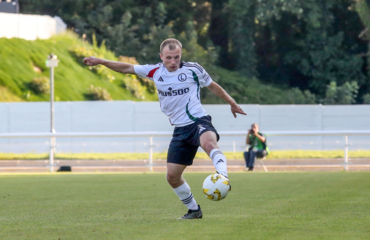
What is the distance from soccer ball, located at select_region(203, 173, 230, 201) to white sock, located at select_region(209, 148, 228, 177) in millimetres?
82

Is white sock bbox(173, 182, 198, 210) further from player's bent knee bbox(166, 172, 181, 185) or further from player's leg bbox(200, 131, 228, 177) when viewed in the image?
player's leg bbox(200, 131, 228, 177)

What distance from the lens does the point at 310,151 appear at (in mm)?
19875

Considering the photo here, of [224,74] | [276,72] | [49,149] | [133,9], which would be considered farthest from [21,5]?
[49,149]

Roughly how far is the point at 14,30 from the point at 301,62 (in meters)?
21.4

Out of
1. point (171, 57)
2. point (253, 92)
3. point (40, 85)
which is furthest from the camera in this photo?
point (253, 92)

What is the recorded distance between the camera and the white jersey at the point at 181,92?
6.52m

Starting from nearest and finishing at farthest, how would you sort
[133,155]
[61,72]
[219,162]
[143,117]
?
[219,162]
[133,155]
[143,117]
[61,72]

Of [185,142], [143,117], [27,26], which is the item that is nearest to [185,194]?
[185,142]

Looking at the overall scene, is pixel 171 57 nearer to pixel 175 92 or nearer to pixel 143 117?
pixel 175 92

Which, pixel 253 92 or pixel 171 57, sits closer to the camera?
pixel 171 57

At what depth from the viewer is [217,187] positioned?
5707 mm

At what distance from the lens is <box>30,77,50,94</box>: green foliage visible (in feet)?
113

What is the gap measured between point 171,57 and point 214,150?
114 centimetres

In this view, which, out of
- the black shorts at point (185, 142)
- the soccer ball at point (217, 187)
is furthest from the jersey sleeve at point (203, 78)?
the soccer ball at point (217, 187)
